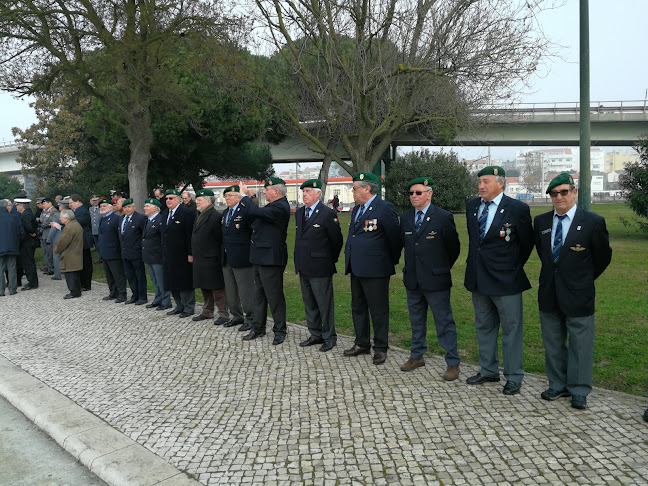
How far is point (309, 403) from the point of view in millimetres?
4902

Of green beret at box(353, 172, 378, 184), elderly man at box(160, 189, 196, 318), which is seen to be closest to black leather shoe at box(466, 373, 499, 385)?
green beret at box(353, 172, 378, 184)

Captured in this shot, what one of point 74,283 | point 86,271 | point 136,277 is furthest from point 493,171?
point 86,271

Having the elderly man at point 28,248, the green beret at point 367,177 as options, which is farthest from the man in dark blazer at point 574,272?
the elderly man at point 28,248

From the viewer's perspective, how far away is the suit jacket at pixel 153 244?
924 cm

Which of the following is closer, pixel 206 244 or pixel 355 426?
pixel 355 426

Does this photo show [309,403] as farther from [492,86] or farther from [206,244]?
[492,86]

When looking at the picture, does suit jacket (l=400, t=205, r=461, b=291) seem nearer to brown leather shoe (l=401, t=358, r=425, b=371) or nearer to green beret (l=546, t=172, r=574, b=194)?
brown leather shoe (l=401, t=358, r=425, b=371)

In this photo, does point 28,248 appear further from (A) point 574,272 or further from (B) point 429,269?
(A) point 574,272

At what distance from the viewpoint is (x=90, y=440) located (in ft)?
13.9

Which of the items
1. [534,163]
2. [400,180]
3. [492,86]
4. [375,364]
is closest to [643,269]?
[492,86]

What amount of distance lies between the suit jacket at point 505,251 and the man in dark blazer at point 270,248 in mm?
2780

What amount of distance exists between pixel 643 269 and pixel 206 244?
1016 centimetres

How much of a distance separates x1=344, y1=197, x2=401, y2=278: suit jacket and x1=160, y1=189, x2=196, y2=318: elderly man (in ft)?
11.6

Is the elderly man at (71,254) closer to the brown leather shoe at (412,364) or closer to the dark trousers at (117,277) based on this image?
the dark trousers at (117,277)
